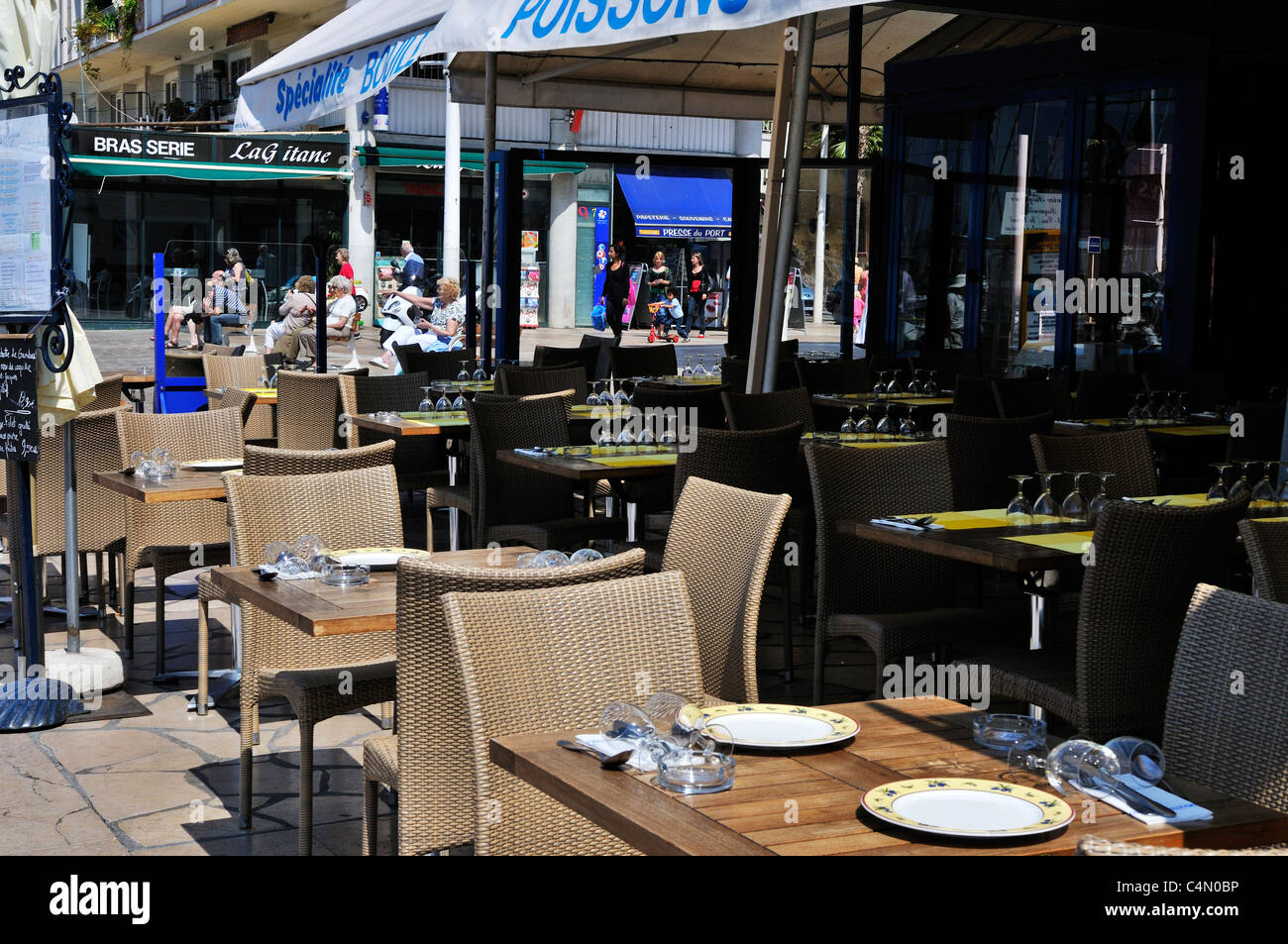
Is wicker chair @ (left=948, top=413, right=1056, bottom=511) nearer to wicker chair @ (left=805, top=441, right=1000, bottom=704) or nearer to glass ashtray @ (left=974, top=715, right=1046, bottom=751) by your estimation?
wicker chair @ (left=805, top=441, right=1000, bottom=704)

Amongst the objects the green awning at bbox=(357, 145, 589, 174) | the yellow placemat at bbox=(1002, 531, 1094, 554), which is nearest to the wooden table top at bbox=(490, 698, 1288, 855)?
the yellow placemat at bbox=(1002, 531, 1094, 554)

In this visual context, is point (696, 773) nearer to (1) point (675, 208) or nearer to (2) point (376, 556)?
(2) point (376, 556)

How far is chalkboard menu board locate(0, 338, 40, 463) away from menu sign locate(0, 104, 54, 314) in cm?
16

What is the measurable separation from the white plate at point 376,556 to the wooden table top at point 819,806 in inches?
60.5

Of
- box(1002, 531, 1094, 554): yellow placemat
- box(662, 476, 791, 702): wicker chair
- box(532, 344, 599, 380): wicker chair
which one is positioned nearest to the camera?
box(662, 476, 791, 702): wicker chair

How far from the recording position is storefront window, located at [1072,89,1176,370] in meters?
10.6

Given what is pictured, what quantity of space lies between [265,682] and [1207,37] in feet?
27.1

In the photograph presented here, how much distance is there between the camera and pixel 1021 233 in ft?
39.2

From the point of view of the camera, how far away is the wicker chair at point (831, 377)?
1009cm

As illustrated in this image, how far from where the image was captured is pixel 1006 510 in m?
4.93

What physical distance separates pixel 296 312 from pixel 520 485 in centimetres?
539

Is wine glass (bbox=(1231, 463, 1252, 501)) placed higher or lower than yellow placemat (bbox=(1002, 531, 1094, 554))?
higher

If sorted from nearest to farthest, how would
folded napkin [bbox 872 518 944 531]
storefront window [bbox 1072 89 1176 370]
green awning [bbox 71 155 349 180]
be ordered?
folded napkin [bbox 872 518 944 531] < storefront window [bbox 1072 89 1176 370] < green awning [bbox 71 155 349 180]

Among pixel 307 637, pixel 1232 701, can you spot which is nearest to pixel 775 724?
pixel 1232 701
